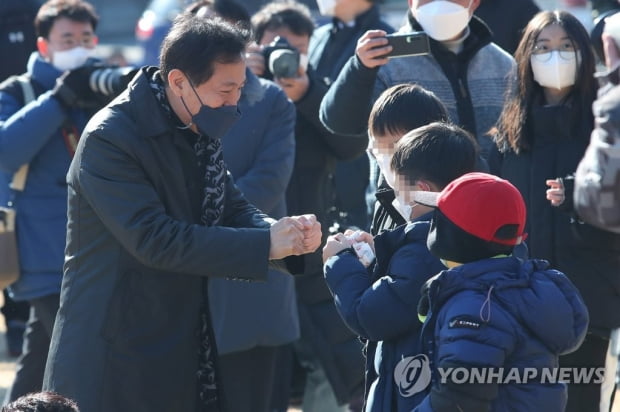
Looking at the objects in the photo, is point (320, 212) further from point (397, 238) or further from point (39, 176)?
point (397, 238)

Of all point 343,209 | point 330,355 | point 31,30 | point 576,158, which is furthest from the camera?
point 31,30

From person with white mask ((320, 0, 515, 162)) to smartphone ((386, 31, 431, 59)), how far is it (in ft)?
0.18

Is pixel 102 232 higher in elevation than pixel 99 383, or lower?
higher

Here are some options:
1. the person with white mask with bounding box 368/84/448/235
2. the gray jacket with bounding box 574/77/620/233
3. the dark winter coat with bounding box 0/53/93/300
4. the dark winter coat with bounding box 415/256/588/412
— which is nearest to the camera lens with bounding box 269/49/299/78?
the dark winter coat with bounding box 0/53/93/300

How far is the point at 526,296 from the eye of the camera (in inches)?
121

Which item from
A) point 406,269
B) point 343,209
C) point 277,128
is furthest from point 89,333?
point 343,209

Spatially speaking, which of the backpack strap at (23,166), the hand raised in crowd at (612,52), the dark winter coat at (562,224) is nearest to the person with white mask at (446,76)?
the dark winter coat at (562,224)

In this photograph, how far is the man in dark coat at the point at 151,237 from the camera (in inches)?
138

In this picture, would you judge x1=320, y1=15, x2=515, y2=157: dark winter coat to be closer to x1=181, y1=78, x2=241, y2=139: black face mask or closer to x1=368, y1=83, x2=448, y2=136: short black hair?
x1=368, y1=83, x2=448, y2=136: short black hair

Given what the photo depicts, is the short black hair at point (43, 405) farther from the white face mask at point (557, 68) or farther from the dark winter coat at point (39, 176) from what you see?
the white face mask at point (557, 68)

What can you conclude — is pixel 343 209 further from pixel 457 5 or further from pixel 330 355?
pixel 457 5

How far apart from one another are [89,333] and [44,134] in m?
1.91

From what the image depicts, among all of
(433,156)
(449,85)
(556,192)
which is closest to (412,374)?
(433,156)

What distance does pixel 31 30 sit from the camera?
24.0ft
